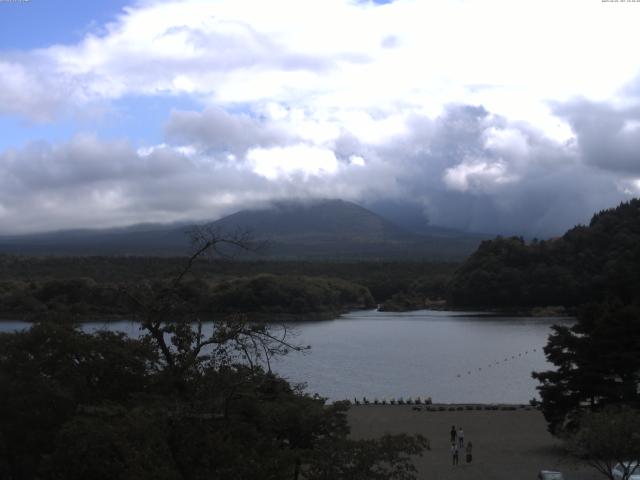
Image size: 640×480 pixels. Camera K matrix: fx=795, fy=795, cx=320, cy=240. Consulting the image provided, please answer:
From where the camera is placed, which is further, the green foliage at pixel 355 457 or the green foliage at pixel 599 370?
the green foliage at pixel 599 370

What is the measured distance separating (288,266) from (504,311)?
44.6 m

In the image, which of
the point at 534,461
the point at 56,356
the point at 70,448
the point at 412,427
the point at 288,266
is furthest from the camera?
the point at 288,266

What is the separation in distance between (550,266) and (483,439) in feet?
200

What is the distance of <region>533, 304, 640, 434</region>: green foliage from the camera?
17.5 metres

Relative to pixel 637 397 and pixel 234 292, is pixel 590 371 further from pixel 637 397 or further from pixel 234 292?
pixel 234 292

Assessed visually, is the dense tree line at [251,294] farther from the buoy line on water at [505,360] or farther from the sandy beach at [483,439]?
the sandy beach at [483,439]

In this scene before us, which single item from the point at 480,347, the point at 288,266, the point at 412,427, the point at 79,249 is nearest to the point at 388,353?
the point at 480,347

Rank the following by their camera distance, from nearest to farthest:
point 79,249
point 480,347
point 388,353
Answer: point 388,353
point 480,347
point 79,249

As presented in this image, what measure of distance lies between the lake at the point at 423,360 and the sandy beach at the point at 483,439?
10.5 ft

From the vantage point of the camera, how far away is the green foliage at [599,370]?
17531 millimetres

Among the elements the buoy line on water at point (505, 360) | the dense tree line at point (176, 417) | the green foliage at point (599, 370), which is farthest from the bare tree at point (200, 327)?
the buoy line on water at point (505, 360)

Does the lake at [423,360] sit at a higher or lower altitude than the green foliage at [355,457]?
lower

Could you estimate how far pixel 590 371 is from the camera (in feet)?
58.0

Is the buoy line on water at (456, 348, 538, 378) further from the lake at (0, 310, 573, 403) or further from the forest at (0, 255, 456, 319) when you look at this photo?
the forest at (0, 255, 456, 319)
